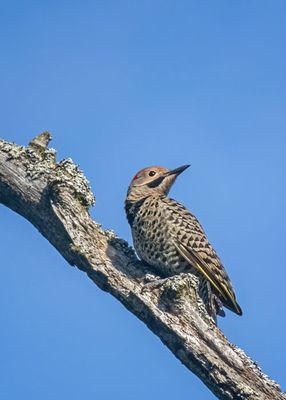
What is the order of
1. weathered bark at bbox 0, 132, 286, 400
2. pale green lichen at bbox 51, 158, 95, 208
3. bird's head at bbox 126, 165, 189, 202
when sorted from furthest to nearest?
bird's head at bbox 126, 165, 189, 202, pale green lichen at bbox 51, 158, 95, 208, weathered bark at bbox 0, 132, 286, 400

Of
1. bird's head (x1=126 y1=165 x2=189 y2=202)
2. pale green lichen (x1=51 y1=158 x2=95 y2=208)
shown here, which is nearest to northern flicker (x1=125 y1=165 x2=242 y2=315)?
bird's head (x1=126 y1=165 x2=189 y2=202)

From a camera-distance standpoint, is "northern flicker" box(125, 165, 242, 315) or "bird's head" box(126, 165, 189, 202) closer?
"northern flicker" box(125, 165, 242, 315)

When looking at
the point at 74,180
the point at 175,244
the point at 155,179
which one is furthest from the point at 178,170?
the point at 74,180

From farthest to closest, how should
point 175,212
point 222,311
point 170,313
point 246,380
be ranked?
1. point 175,212
2. point 222,311
3. point 170,313
4. point 246,380

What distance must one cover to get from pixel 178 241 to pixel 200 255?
30 cm

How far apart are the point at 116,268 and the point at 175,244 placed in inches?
47.8

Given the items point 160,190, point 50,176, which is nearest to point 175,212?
point 160,190

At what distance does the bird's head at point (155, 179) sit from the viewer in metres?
9.09

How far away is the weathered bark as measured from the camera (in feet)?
19.1

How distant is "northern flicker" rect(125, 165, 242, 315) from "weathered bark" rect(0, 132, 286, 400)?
0.45m

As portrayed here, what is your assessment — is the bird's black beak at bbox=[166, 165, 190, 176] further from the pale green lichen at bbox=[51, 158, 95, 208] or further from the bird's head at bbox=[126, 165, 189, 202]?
the pale green lichen at bbox=[51, 158, 95, 208]

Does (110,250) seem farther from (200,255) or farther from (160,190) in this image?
(160,190)

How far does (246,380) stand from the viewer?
5762 mm

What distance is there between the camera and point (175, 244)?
25.7 feet
